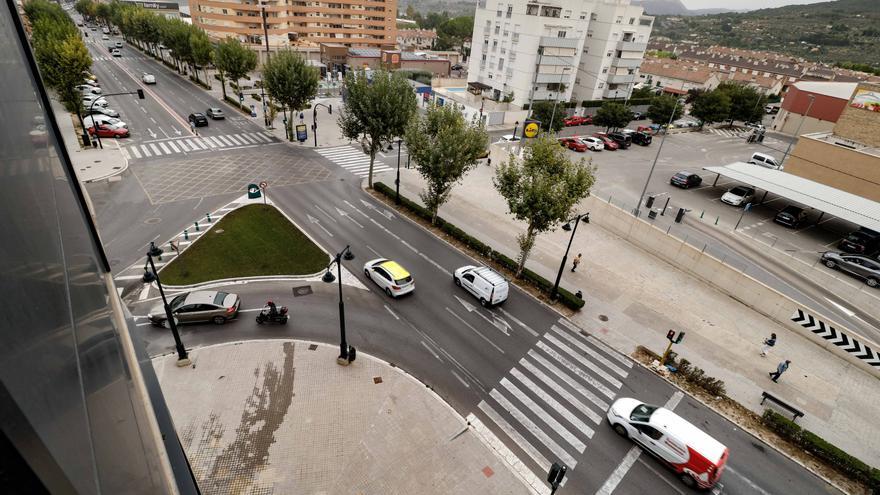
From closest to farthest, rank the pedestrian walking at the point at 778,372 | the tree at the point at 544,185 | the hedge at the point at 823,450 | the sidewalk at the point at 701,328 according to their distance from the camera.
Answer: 1. the hedge at the point at 823,450
2. the sidewalk at the point at 701,328
3. the pedestrian walking at the point at 778,372
4. the tree at the point at 544,185

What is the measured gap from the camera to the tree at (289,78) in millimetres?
41812

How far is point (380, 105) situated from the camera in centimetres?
3167

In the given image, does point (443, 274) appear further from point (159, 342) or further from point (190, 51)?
point (190, 51)

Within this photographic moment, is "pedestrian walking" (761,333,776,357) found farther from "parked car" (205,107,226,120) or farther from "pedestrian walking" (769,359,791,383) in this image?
"parked car" (205,107,226,120)

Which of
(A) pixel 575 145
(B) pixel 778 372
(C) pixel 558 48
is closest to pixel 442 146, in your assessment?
(B) pixel 778 372

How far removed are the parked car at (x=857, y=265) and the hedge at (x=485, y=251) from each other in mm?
21907

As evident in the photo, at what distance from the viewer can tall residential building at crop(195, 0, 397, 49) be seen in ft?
276

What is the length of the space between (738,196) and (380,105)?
35.3m

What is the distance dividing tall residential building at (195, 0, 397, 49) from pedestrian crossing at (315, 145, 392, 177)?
163 feet

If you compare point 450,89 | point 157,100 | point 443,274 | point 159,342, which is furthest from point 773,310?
point 157,100

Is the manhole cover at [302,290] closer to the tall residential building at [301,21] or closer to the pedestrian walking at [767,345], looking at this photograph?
the pedestrian walking at [767,345]

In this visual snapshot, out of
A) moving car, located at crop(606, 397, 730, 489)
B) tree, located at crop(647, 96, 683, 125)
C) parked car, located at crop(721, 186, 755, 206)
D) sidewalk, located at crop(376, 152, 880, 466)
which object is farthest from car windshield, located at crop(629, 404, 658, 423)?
tree, located at crop(647, 96, 683, 125)

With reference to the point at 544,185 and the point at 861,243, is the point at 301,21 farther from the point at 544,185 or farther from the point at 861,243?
the point at 861,243

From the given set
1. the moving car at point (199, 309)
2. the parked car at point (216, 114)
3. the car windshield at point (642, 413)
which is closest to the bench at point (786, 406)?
the car windshield at point (642, 413)
